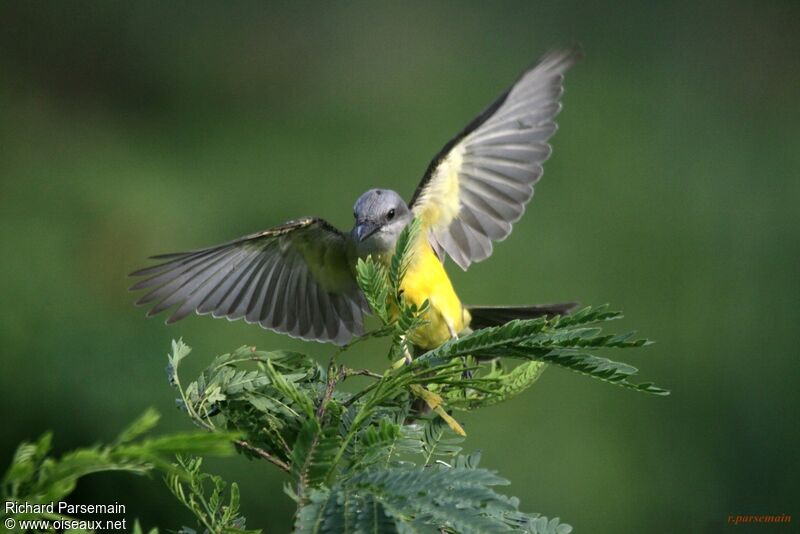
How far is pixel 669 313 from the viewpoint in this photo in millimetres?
4484

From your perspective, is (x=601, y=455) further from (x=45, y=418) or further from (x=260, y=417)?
(x=260, y=417)

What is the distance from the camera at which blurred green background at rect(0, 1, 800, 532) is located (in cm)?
383

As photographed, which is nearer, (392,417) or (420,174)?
(392,417)

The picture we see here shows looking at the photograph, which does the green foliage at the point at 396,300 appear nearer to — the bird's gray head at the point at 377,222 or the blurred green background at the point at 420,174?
the bird's gray head at the point at 377,222

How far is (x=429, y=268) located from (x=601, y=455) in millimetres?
1835

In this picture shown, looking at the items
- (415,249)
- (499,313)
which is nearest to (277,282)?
(415,249)

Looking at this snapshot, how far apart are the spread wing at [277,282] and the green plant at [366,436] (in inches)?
34.6

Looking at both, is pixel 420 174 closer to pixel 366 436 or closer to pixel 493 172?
pixel 493 172

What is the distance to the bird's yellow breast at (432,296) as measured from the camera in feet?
7.99

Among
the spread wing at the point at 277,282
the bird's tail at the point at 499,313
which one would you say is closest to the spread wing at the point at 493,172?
the bird's tail at the point at 499,313

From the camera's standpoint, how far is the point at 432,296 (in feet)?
8.07

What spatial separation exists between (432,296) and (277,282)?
43cm

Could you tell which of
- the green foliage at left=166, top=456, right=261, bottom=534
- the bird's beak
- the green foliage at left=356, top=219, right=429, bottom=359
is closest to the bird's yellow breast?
the bird's beak

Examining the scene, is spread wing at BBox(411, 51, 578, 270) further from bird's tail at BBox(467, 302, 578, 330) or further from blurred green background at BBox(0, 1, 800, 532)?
blurred green background at BBox(0, 1, 800, 532)
